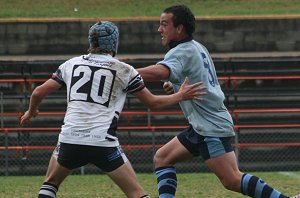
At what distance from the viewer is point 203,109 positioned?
290 inches

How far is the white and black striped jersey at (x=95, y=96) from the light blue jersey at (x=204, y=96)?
28.8 inches

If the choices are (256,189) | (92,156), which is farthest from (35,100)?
(256,189)

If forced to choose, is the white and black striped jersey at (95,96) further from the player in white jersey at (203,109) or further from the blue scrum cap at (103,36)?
the player in white jersey at (203,109)

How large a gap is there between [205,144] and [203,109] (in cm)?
31

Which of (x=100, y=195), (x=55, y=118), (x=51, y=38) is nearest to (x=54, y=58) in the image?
(x=51, y=38)

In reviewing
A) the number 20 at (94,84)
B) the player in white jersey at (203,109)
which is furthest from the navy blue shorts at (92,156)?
the player in white jersey at (203,109)

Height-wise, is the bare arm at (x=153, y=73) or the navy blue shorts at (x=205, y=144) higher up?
the bare arm at (x=153, y=73)

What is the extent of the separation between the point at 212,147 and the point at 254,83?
11223 millimetres

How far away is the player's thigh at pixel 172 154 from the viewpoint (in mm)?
7590

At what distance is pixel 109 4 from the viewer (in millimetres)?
24438

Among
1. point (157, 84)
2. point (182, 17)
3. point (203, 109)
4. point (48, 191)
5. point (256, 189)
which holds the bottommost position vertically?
point (157, 84)

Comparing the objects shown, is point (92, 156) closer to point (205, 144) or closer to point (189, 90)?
point (189, 90)

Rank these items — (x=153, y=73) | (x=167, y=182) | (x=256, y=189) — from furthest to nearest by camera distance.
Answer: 1. (x=167, y=182)
2. (x=256, y=189)
3. (x=153, y=73)

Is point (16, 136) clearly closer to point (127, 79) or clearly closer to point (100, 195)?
point (100, 195)
